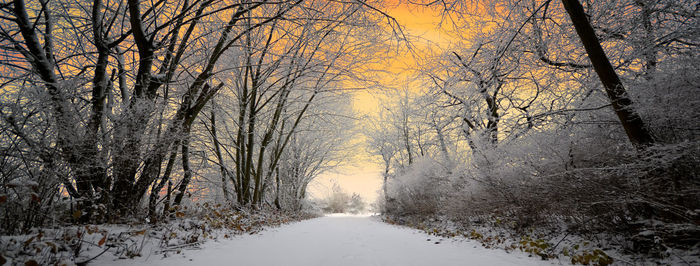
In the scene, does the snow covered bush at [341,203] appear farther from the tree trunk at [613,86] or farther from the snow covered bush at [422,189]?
the tree trunk at [613,86]

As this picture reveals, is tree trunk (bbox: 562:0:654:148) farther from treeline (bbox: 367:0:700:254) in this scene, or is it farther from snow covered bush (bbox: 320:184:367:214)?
snow covered bush (bbox: 320:184:367:214)

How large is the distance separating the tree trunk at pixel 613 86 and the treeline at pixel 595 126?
1 centimetres

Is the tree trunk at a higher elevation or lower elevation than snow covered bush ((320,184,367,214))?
higher

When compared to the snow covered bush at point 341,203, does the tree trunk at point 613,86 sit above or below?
above

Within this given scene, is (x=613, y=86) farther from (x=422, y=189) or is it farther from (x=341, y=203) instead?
(x=341, y=203)

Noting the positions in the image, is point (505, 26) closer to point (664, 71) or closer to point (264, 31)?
point (664, 71)

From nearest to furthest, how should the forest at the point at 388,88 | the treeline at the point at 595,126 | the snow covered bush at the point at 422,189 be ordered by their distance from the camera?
1. the forest at the point at 388,88
2. the treeline at the point at 595,126
3. the snow covered bush at the point at 422,189

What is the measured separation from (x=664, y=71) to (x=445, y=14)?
9.56ft

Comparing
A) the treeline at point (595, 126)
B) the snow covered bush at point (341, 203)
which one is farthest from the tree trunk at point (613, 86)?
the snow covered bush at point (341, 203)

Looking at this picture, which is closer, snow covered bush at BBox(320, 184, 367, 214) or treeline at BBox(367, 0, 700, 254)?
treeline at BBox(367, 0, 700, 254)

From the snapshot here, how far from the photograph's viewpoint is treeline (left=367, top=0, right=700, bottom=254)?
268cm

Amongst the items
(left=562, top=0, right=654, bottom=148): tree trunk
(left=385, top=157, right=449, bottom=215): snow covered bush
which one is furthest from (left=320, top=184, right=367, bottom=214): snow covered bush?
(left=562, top=0, right=654, bottom=148): tree trunk

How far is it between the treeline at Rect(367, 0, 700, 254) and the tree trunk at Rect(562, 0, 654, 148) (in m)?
0.01

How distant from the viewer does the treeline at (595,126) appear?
2680mm
